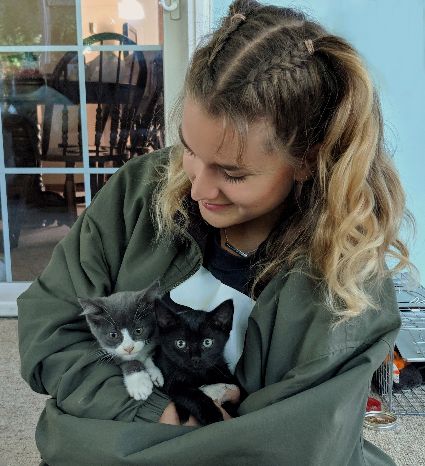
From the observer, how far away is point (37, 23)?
8.09 ft

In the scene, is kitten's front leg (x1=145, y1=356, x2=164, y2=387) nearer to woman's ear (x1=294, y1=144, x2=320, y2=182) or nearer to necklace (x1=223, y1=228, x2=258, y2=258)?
necklace (x1=223, y1=228, x2=258, y2=258)

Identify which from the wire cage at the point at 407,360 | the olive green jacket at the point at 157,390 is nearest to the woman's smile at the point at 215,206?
the olive green jacket at the point at 157,390

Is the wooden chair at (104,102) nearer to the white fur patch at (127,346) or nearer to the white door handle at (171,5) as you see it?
the white door handle at (171,5)

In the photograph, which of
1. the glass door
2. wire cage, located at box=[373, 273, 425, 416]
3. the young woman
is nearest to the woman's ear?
the young woman

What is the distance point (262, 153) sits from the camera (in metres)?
0.89

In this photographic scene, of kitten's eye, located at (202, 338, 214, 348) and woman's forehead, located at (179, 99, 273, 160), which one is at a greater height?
woman's forehead, located at (179, 99, 273, 160)

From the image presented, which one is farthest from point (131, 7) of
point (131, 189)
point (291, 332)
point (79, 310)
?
point (291, 332)

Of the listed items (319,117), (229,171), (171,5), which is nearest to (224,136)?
(229,171)

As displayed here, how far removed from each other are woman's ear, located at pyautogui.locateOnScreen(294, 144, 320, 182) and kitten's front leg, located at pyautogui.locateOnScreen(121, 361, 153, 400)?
1.33 ft

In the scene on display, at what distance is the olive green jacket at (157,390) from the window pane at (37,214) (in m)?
1.58

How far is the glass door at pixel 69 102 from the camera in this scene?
242 centimetres

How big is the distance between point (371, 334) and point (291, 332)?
0.12 metres

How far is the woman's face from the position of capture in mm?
879

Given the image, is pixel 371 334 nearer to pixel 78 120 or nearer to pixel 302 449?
pixel 302 449
